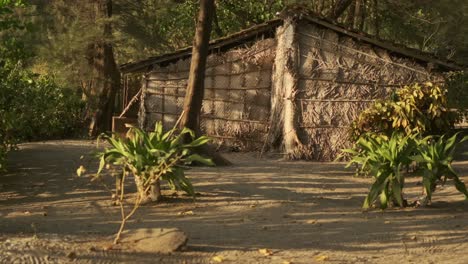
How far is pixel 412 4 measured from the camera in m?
22.6

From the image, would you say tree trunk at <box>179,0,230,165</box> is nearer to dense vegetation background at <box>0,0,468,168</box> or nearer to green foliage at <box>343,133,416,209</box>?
green foliage at <box>343,133,416,209</box>

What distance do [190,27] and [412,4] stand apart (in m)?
7.63

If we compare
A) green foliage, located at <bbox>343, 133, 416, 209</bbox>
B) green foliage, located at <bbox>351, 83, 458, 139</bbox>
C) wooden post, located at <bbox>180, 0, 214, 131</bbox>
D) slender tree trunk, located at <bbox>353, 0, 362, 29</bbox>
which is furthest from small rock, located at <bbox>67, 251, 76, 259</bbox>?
slender tree trunk, located at <bbox>353, 0, 362, 29</bbox>

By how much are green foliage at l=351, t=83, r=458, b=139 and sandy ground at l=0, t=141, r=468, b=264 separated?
1.20 meters

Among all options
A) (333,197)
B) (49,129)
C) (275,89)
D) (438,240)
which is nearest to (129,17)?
(49,129)

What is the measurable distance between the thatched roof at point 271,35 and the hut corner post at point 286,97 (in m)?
0.46

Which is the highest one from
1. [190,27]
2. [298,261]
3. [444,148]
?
[190,27]

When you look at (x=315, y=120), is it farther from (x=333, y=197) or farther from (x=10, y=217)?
(x=10, y=217)

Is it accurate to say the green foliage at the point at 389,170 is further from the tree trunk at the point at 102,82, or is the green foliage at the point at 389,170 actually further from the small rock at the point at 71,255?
the tree trunk at the point at 102,82

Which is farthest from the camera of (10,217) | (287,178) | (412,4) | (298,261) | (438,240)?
(412,4)

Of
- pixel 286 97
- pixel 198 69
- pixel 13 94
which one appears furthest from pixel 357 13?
pixel 13 94

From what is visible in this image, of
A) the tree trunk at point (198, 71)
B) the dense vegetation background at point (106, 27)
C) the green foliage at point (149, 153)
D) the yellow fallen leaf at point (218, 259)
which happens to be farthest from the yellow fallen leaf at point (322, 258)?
the dense vegetation background at point (106, 27)

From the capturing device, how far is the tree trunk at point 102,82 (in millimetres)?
21750

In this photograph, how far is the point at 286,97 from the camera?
16.0 metres
